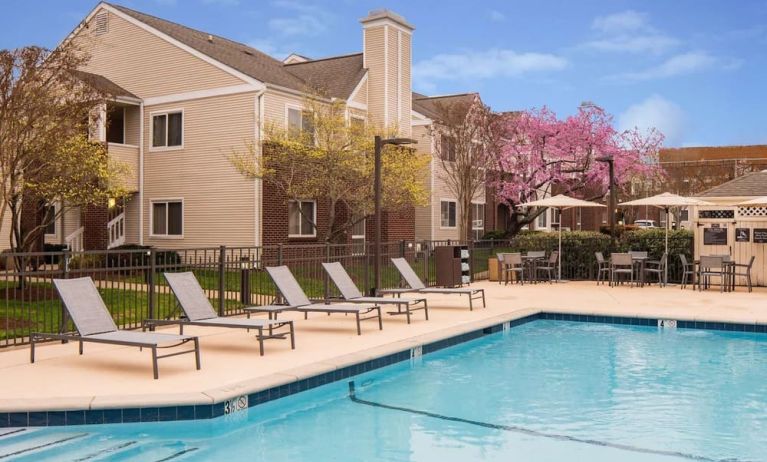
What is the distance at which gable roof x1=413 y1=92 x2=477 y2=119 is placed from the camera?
3080 cm

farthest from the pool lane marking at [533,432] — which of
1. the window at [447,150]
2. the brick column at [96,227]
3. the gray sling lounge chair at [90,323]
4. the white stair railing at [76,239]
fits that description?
the window at [447,150]

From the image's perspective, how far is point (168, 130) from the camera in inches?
1003

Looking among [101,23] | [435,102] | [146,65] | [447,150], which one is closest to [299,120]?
[146,65]

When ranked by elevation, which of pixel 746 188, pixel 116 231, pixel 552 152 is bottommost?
pixel 116 231

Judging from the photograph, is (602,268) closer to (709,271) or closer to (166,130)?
(709,271)

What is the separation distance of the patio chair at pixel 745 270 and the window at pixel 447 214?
14818 mm

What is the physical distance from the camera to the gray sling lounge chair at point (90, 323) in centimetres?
800

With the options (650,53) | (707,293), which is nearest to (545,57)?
(650,53)

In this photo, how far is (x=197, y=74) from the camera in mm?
24625

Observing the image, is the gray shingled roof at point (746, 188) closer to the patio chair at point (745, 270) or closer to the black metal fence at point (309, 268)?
the patio chair at point (745, 270)

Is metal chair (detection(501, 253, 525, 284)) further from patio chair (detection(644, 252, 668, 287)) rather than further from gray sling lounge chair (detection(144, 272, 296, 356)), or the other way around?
gray sling lounge chair (detection(144, 272, 296, 356))

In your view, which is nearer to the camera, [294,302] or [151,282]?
[151,282]

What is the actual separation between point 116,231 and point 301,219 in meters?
6.59

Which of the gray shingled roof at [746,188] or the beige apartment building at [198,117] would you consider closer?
the gray shingled roof at [746,188]
